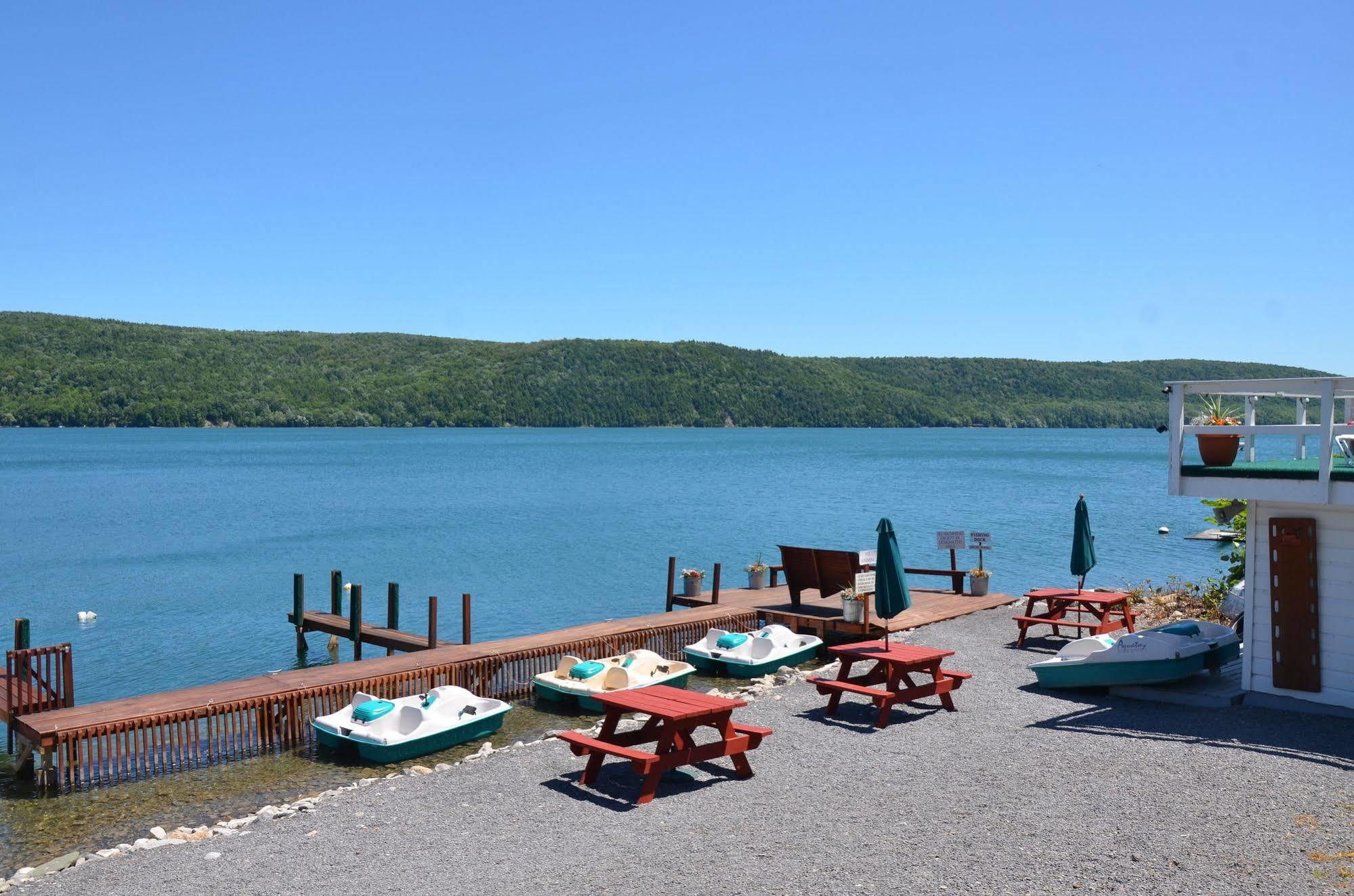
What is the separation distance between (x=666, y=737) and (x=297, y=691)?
19.7ft

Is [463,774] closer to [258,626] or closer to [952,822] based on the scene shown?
[952,822]

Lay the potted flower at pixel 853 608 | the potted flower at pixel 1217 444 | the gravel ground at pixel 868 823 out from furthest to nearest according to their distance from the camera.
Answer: the potted flower at pixel 853 608, the potted flower at pixel 1217 444, the gravel ground at pixel 868 823

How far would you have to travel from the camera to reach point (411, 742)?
11641 mm

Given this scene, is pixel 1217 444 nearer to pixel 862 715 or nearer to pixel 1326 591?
pixel 1326 591

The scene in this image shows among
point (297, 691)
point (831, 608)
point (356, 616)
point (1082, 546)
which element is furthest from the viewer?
point (356, 616)

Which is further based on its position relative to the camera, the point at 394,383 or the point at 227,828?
the point at 394,383

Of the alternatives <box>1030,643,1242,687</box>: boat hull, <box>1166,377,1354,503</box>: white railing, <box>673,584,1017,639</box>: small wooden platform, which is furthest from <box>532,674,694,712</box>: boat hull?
<box>1166,377,1354,503</box>: white railing

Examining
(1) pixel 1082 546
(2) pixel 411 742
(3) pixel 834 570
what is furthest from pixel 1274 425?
(2) pixel 411 742

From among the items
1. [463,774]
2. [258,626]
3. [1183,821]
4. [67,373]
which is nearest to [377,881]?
[463,774]

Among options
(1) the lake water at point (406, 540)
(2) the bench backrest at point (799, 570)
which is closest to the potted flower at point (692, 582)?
(2) the bench backrest at point (799, 570)

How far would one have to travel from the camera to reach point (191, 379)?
163250 mm

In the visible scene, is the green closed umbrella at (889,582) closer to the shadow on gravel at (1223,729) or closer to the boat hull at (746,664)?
the shadow on gravel at (1223,729)

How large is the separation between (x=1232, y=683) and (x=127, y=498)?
62985mm

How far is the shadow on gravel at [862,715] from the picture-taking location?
36.3 feet
